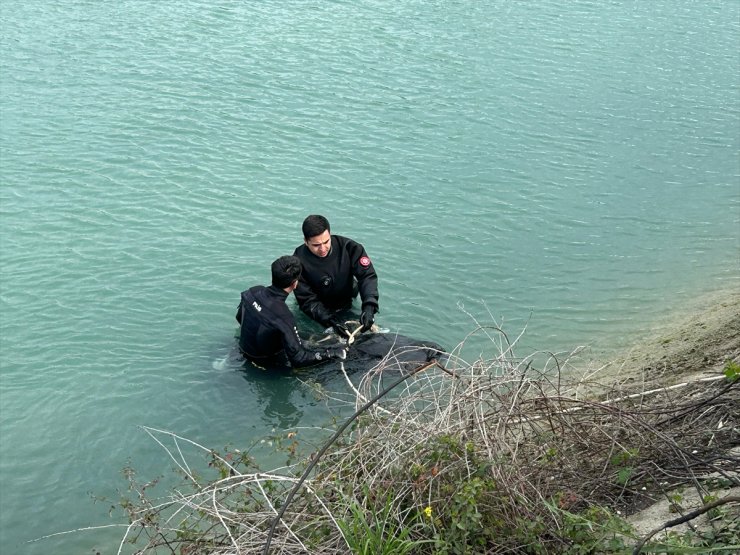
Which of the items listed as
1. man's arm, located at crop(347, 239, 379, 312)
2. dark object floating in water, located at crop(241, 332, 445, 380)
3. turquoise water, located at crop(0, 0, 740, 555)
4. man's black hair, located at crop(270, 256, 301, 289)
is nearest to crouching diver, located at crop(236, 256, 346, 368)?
man's black hair, located at crop(270, 256, 301, 289)

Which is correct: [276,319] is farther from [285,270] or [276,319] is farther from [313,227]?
[313,227]

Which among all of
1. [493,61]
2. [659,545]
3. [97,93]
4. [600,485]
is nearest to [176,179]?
[97,93]

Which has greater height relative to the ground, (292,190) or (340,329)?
(292,190)

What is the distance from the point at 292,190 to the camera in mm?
12312

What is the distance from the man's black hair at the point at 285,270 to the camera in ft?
25.8

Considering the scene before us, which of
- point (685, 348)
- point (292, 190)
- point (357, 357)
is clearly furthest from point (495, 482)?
point (292, 190)

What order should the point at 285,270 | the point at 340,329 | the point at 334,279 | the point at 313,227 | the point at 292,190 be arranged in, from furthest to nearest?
the point at 292,190 → the point at 334,279 → the point at 340,329 → the point at 313,227 → the point at 285,270

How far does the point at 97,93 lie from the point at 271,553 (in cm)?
1157

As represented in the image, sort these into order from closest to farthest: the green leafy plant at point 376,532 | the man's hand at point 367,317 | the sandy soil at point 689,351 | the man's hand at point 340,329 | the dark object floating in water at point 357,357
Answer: the green leafy plant at point 376,532, the sandy soil at point 689,351, the dark object floating in water at point 357,357, the man's hand at point 367,317, the man's hand at point 340,329

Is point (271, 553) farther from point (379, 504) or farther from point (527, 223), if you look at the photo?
point (527, 223)

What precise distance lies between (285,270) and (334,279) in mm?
1154

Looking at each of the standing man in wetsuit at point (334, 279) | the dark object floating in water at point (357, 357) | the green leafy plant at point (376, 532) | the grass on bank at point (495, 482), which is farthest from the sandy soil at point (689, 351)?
the standing man in wetsuit at point (334, 279)

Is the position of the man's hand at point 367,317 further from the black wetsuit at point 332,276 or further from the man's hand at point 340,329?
the man's hand at point 340,329

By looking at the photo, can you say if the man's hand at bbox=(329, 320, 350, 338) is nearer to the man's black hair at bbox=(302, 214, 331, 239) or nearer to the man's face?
the man's face
